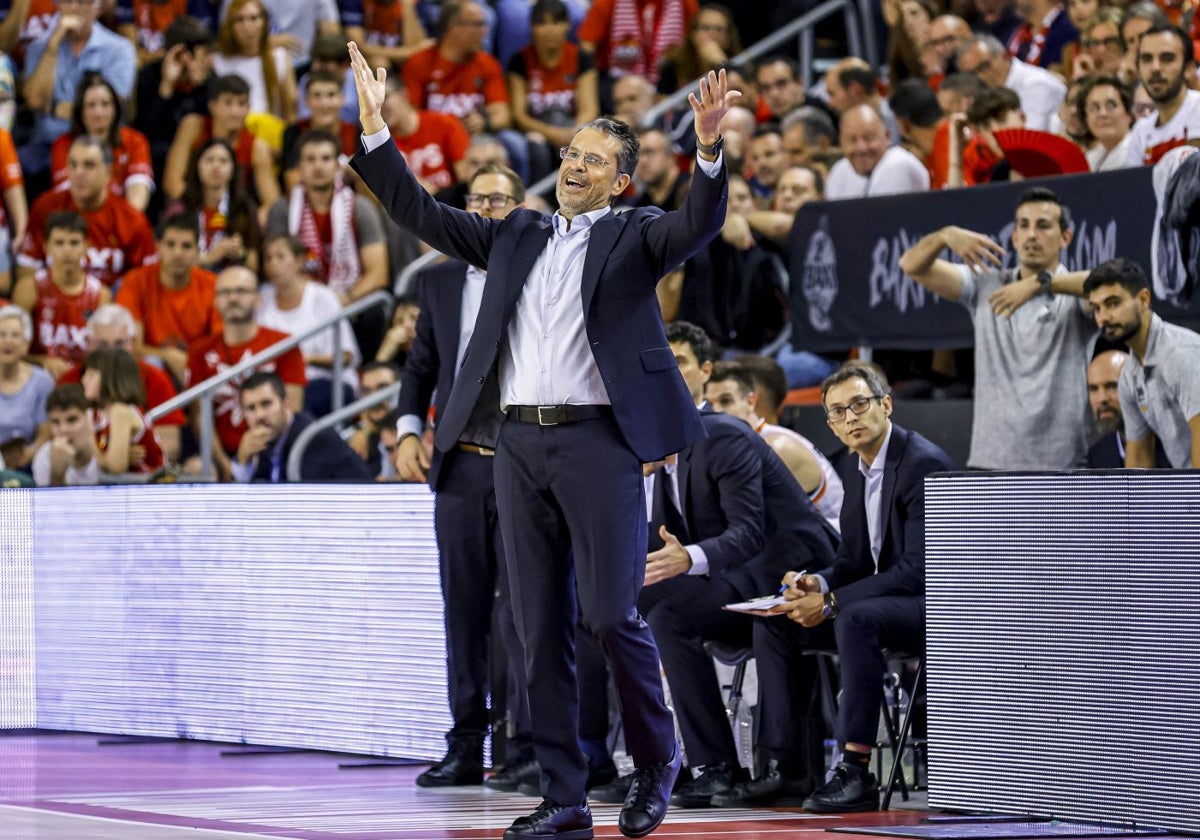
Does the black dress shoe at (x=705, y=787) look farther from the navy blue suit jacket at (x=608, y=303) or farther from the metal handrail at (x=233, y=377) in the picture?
the metal handrail at (x=233, y=377)

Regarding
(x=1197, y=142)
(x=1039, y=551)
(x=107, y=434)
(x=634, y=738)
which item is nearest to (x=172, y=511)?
(x=107, y=434)

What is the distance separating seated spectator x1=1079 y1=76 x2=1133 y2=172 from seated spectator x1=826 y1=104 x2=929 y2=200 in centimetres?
128

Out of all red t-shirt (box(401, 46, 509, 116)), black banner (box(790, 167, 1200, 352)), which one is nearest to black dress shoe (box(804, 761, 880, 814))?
black banner (box(790, 167, 1200, 352))

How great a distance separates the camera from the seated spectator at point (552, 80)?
1383 centimetres

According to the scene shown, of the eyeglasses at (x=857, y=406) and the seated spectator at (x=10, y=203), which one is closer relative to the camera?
the eyeglasses at (x=857, y=406)

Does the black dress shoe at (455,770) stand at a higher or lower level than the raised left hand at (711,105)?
lower

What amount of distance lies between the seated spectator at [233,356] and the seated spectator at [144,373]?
202 mm

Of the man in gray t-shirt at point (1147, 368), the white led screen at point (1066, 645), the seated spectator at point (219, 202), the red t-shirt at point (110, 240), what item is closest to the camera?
the white led screen at point (1066, 645)

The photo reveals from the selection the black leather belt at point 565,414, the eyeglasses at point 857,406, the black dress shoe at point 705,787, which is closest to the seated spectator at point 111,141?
the eyeglasses at point 857,406

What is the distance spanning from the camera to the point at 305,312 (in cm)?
1185

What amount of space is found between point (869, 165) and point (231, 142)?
4646 mm

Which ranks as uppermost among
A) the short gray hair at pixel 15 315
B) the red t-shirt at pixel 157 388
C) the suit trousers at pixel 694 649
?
the short gray hair at pixel 15 315

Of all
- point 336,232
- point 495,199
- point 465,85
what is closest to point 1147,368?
point 495,199

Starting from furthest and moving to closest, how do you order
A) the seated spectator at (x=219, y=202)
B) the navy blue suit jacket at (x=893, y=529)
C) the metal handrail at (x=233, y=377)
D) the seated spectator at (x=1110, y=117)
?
the seated spectator at (x=219, y=202)
the metal handrail at (x=233, y=377)
the seated spectator at (x=1110, y=117)
the navy blue suit jacket at (x=893, y=529)
